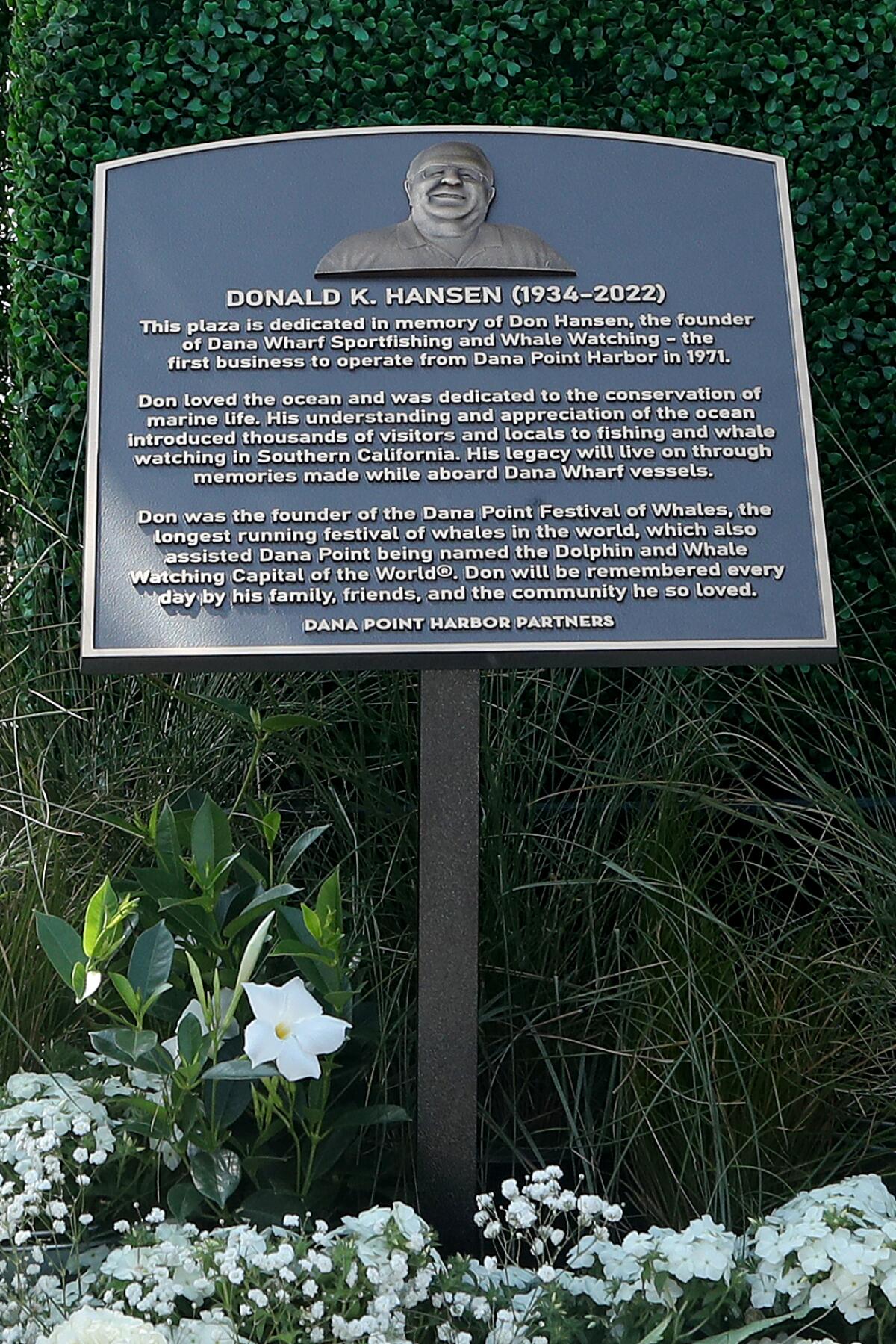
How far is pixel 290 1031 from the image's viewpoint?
2.21m

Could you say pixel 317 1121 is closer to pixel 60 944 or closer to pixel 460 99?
pixel 60 944

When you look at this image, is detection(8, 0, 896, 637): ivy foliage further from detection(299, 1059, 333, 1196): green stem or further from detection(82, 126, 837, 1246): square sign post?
detection(299, 1059, 333, 1196): green stem

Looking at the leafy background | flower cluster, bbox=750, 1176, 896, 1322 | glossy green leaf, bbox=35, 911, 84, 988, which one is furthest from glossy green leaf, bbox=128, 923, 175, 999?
flower cluster, bbox=750, 1176, 896, 1322

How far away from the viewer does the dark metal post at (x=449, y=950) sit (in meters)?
2.56

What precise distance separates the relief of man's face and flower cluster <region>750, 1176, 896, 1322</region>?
2032 millimetres

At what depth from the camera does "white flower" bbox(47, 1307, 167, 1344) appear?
1.86m

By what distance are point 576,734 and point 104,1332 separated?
8.59ft

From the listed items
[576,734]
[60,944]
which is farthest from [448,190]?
[576,734]

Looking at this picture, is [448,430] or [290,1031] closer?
[290,1031]

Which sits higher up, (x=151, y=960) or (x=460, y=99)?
(x=460, y=99)

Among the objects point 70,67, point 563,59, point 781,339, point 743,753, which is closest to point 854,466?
point 743,753

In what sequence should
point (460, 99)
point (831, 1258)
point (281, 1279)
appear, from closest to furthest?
point (281, 1279) → point (831, 1258) → point (460, 99)

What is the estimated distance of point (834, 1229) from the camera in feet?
7.11

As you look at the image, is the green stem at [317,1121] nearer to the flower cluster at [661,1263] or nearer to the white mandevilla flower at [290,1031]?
the white mandevilla flower at [290,1031]
